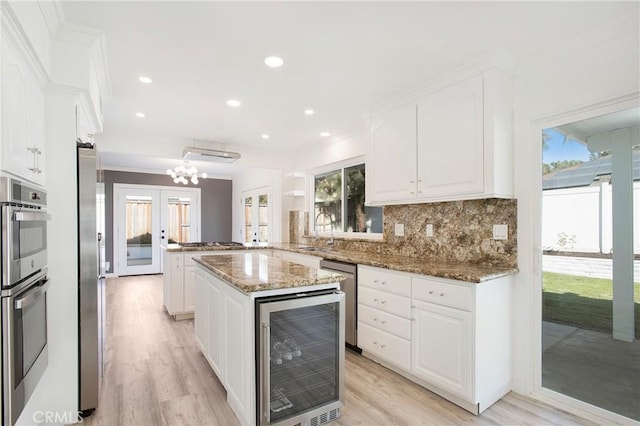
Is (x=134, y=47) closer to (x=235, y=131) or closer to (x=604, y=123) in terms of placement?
(x=235, y=131)

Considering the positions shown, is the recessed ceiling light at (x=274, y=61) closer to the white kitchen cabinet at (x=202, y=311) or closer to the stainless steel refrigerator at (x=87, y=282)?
the stainless steel refrigerator at (x=87, y=282)

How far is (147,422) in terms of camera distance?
2.06m

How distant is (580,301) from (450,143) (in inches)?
55.3

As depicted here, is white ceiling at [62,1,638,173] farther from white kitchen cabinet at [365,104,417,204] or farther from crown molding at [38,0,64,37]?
white kitchen cabinet at [365,104,417,204]

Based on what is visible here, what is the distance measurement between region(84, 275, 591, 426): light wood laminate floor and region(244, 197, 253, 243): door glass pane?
456cm

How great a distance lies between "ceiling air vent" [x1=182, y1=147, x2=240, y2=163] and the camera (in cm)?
454

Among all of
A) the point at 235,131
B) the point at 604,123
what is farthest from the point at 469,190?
the point at 235,131

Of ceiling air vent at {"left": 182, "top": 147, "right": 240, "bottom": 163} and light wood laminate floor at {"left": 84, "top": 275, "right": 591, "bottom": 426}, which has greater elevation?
ceiling air vent at {"left": 182, "top": 147, "right": 240, "bottom": 163}

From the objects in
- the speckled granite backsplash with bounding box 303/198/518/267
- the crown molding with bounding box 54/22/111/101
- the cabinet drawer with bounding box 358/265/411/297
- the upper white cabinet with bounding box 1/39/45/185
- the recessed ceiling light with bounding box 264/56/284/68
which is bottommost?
the cabinet drawer with bounding box 358/265/411/297

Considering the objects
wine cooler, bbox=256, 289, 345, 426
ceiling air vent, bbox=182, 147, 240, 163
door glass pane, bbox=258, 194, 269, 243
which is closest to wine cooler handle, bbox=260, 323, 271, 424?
wine cooler, bbox=256, 289, 345, 426

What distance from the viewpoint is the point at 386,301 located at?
2730mm

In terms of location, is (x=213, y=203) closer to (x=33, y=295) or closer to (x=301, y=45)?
(x=301, y=45)

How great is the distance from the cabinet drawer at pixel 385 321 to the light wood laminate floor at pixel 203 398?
0.36m

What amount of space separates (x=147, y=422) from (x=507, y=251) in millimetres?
2726
